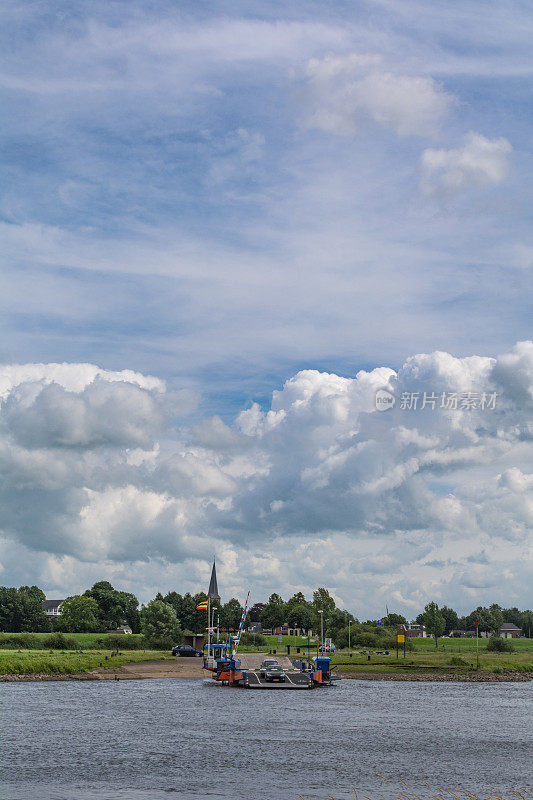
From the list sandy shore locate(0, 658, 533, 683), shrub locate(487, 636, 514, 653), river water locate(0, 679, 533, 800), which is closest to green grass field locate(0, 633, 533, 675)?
sandy shore locate(0, 658, 533, 683)

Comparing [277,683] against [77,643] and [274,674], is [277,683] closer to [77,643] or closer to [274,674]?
[274,674]

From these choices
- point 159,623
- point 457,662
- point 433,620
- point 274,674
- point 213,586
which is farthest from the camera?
point 433,620

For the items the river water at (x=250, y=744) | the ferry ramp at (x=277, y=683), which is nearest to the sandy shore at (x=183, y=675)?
the ferry ramp at (x=277, y=683)

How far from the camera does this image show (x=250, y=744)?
52.4 m

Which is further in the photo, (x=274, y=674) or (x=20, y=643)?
(x=20, y=643)

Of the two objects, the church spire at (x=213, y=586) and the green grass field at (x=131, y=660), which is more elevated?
the church spire at (x=213, y=586)

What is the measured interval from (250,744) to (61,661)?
6446cm

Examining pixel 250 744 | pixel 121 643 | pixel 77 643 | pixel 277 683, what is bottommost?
pixel 277 683

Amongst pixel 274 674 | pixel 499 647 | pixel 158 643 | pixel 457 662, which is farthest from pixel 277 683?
pixel 499 647

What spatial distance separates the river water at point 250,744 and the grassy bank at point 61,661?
1579cm

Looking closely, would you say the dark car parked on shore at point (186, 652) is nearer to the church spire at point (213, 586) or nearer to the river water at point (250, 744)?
the church spire at point (213, 586)

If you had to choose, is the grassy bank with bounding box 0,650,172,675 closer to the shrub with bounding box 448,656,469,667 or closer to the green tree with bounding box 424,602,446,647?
the shrub with bounding box 448,656,469,667

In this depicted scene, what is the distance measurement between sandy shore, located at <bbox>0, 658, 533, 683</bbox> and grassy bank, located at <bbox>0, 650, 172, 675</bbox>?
1.48 m

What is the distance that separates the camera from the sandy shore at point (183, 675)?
103375 millimetres
